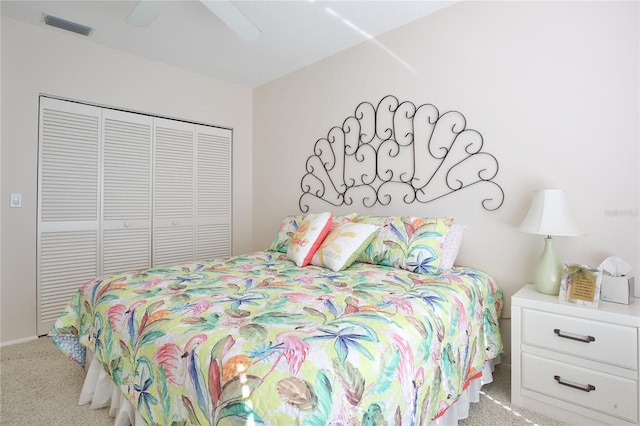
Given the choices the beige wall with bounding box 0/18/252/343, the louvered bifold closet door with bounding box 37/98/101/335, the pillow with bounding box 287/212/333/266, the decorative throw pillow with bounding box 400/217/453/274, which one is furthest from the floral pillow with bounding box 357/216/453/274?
the beige wall with bounding box 0/18/252/343

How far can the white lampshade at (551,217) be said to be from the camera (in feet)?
5.82

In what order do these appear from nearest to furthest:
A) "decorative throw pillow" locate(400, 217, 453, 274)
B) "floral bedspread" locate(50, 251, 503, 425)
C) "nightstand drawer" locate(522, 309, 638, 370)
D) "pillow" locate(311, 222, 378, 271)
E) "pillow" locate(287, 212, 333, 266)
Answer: "floral bedspread" locate(50, 251, 503, 425)
"nightstand drawer" locate(522, 309, 638, 370)
"decorative throw pillow" locate(400, 217, 453, 274)
"pillow" locate(311, 222, 378, 271)
"pillow" locate(287, 212, 333, 266)

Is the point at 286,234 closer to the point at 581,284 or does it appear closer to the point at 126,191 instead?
the point at 126,191

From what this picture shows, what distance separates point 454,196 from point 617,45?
116 centimetres

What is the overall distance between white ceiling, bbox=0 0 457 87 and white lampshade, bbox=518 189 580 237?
1520 millimetres

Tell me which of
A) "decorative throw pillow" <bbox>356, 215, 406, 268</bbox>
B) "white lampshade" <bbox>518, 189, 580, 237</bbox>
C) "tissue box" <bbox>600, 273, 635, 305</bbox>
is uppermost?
"white lampshade" <bbox>518, 189, 580, 237</bbox>

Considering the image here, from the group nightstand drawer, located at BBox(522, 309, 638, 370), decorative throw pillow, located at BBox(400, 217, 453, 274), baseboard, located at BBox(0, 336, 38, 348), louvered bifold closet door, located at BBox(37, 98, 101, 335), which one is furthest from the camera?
louvered bifold closet door, located at BBox(37, 98, 101, 335)

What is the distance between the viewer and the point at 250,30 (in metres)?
2.09

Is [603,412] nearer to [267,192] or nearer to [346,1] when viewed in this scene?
[346,1]

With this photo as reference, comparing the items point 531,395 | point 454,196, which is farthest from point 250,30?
point 531,395

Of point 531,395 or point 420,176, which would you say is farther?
point 420,176

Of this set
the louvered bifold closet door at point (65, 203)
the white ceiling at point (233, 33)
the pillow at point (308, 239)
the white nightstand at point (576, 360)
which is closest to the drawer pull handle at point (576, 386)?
the white nightstand at point (576, 360)

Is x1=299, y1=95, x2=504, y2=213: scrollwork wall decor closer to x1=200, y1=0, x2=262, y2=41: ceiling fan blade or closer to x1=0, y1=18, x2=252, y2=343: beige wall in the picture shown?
x1=200, y1=0, x2=262, y2=41: ceiling fan blade

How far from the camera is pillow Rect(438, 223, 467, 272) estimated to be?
6.93 ft
